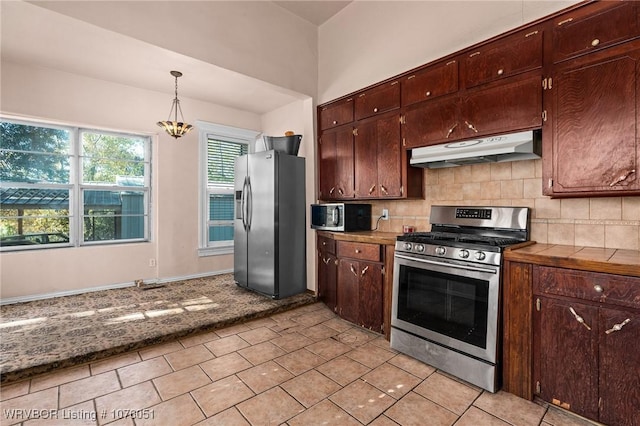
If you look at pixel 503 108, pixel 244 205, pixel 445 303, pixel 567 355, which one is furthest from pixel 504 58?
pixel 244 205

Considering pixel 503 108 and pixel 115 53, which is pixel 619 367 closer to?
pixel 503 108

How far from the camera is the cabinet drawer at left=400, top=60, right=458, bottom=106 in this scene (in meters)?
2.68

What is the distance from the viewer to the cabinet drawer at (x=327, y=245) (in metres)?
3.48

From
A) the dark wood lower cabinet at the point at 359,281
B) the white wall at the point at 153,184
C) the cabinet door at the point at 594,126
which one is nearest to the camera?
the cabinet door at the point at 594,126

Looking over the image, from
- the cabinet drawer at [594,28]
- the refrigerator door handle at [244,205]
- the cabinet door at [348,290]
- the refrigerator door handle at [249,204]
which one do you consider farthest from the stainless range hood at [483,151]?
the refrigerator door handle at [244,205]

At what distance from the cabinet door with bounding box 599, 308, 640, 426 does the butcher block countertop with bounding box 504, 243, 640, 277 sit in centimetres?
22

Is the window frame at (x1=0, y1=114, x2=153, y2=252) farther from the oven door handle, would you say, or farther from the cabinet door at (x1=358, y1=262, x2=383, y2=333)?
the oven door handle

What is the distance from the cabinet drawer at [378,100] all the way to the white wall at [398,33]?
125 mm

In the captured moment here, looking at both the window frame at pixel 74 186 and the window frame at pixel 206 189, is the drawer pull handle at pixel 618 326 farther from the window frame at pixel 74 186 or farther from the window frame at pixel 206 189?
the window frame at pixel 74 186

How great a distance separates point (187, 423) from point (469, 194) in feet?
8.99

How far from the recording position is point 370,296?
299cm

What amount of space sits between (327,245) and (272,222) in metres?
0.71

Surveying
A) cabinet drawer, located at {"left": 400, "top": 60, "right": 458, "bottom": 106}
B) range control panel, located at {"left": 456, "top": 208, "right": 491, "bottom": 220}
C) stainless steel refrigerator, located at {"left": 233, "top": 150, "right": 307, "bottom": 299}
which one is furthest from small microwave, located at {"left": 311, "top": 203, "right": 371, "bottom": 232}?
cabinet drawer, located at {"left": 400, "top": 60, "right": 458, "bottom": 106}

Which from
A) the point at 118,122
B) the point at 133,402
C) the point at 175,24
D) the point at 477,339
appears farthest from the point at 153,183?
the point at 477,339
